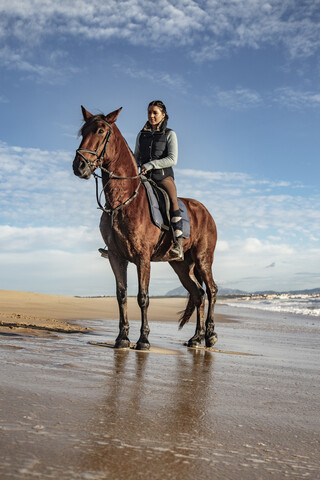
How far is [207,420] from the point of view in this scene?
2314 millimetres

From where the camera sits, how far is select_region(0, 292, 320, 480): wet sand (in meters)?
1.61

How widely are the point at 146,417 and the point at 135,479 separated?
77 cm

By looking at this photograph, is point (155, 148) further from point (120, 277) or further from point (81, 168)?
point (120, 277)

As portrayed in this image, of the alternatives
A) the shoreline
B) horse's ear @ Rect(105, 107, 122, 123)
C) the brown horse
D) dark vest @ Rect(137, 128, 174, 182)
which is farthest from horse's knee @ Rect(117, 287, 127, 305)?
horse's ear @ Rect(105, 107, 122, 123)

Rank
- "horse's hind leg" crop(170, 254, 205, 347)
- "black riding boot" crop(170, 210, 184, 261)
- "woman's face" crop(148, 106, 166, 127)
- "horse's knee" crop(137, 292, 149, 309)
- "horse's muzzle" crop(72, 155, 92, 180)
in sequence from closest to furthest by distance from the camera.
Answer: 1. "horse's muzzle" crop(72, 155, 92, 180)
2. "horse's knee" crop(137, 292, 149, 309)
3. "black riding boot" crop(170, 210, 184, 261)
4. "woman's face" crop(148, 106, 166, 127)
5. "horse's hind leg" crop(170, 254, 205, 347)

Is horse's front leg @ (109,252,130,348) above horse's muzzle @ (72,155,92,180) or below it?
below

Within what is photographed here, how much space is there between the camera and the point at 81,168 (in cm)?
525

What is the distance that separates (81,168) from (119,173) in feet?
2.35

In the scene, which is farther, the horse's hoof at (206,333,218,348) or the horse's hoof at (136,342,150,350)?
the horse's hoof at (206,333,218,348)

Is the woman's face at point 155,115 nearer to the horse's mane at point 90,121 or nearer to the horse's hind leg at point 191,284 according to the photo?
the horse's mane at point 90,121

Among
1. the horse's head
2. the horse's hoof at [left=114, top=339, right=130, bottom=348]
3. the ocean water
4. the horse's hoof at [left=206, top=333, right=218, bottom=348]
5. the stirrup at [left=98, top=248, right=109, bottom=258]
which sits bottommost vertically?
the horse's hoof at [left=206, top=333, right=218, bottom=348]

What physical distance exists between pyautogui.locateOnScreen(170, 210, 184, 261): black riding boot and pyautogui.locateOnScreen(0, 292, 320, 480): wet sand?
7.34ft

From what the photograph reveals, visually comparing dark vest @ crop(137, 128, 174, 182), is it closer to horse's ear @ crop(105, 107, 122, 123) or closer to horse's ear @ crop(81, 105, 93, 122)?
horse's ear @ crop(105, 107, 122, 123)

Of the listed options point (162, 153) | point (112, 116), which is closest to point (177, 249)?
point (162, 153)
